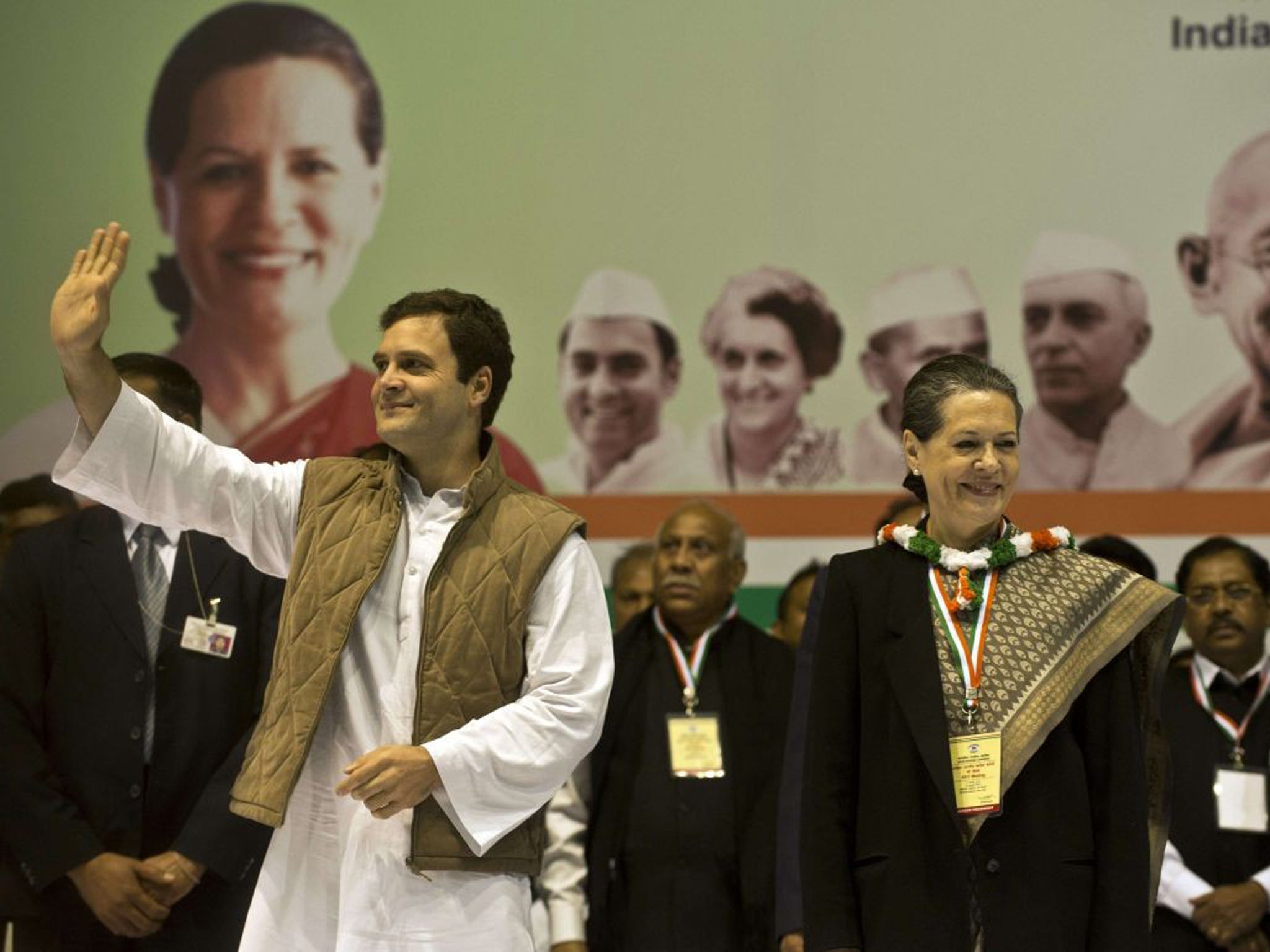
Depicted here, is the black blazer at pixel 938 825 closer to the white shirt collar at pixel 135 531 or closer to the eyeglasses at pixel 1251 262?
the white shirt collar at pixel 135 531

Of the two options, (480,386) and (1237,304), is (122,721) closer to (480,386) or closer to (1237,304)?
(480,386)

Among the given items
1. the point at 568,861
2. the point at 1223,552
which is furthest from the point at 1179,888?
→ the point at 568,861

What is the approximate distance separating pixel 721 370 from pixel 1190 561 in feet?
7.18

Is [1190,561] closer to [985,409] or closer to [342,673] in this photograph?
[985,409]

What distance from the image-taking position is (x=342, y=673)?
9.98 ft

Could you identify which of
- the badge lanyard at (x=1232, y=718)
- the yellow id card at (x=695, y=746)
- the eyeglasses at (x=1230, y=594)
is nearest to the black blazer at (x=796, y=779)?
the yellow id card at (x=695, y=746)

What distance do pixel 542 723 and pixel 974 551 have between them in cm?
85

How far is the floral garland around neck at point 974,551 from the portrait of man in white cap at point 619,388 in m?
3.77

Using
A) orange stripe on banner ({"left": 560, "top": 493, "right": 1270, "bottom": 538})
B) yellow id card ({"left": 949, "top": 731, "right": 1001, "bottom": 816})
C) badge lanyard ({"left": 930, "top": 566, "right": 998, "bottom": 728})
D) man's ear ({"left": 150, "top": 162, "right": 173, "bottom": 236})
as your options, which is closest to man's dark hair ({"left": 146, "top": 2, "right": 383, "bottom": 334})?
man's ear ({"left": 150, "top": 162, "right": 173, "bottom": 236})

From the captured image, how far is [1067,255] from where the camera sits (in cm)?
681

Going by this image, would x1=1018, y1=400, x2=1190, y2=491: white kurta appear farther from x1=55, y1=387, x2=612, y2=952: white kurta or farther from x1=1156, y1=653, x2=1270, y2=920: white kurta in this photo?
x1=55, y1=387, x2=612, y2=952: white kurta

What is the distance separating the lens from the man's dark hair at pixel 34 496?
600 centimetres

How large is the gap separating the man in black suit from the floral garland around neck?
1.78 m

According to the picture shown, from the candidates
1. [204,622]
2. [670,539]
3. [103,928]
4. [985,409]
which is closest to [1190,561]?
[670,539]
